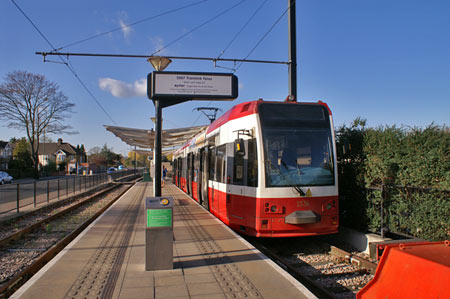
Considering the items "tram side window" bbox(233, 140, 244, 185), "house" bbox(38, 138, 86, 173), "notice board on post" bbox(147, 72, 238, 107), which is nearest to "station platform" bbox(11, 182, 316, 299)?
"tram side window" bbox(233, 140, 244, 185)

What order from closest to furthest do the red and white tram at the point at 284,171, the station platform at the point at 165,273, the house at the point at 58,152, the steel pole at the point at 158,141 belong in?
the station platform at the point at 165,273, the steel pole at the point at 158,141, the red and white tram at the point at 284,171, the house at the point at 58,152

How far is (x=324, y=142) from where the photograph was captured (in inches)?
311

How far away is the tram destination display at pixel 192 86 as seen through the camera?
6.64m

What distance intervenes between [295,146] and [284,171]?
0.62 m

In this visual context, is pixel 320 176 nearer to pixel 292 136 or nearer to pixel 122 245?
pixel 292 136

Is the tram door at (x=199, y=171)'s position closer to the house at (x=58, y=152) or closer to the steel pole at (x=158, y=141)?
the steel pole at (x=158, y=141)

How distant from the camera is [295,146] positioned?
7.69 meters

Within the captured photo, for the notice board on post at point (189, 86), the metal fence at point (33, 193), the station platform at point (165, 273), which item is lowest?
the station platform at point (165, 273)

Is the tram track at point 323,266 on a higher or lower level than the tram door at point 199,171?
lower

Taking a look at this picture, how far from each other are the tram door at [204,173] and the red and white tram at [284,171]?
3476 mm

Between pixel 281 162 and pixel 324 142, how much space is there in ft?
3.84

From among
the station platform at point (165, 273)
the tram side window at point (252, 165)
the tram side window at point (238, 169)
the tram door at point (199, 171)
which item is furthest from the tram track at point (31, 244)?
the tram side window at point (252, 165)

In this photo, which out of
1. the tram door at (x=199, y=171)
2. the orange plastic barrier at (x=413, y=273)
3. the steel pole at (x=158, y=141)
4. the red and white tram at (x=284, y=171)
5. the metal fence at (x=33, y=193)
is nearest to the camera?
the orange plastic barrier at (x=413, y=273)

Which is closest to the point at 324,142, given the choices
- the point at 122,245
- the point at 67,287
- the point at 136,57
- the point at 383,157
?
the point at 383,157
